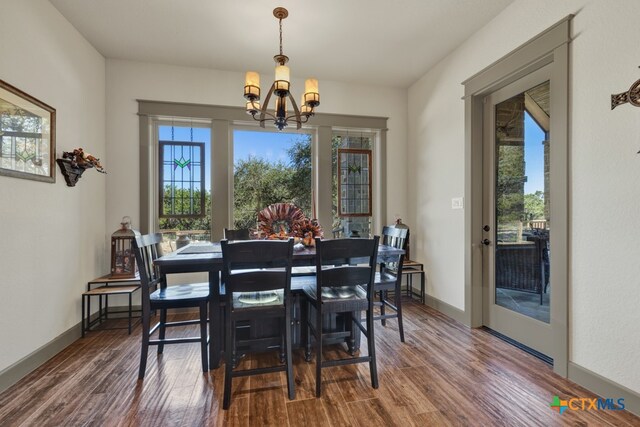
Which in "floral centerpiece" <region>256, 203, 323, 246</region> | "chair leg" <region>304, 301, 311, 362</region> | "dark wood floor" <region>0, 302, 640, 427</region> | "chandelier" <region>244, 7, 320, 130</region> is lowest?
"dark wood floor" <region>0, 302, 640, 427</region>

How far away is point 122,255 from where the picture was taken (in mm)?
3178

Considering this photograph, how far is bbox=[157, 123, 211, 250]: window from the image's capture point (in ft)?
12.0

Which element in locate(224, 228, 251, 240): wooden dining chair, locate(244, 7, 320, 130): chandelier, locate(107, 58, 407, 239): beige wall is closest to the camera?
locate(244, 7, 320, 130): chandelier

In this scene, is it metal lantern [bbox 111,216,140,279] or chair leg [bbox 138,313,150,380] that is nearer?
chair leg [bbox 138,313,150,380]

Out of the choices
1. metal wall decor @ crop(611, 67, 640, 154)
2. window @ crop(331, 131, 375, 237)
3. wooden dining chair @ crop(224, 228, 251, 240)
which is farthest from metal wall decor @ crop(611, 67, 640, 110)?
wooden dining chair @ crop(224, 228, 251, 240)

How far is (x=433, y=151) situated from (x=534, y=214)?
1422mm

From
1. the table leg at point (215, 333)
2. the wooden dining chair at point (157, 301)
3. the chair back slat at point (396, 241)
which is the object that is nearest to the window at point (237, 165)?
the chair back slat at point (396, 241)

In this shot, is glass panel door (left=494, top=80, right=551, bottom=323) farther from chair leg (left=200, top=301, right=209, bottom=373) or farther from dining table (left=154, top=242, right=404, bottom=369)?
chair leg (left=200, top=301, right=209, bottom=373)

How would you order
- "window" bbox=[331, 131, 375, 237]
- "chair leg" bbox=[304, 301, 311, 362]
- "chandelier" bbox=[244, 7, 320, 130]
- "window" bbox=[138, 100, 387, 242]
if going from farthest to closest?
1. "window" bbox=[331, 131, 375, 237]
2. "window" bbox=[138, 100, 387, 242]
3. "chair leg" bbox=[304, 301, 311, 362]
4. "chandelier" bbox=[244, 7, 320, 130]

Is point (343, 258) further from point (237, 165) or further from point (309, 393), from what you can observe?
point (237, 165)

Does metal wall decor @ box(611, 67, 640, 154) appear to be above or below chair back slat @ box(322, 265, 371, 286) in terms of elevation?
above

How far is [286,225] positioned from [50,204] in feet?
6.49

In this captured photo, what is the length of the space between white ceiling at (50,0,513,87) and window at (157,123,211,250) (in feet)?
2.76

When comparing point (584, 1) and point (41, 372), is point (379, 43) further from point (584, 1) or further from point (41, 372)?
point (41, 372)
